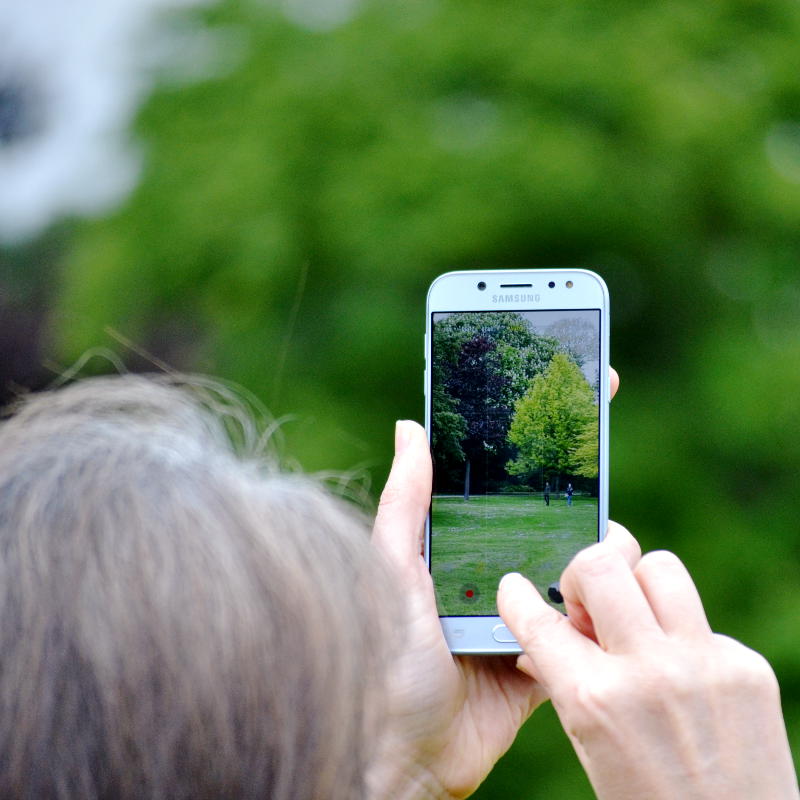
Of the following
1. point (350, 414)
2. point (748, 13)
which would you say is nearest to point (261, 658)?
point (350, 414)

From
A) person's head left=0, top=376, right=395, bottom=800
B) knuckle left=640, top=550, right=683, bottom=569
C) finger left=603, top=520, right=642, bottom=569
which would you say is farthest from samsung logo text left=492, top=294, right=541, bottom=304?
person's head left=0, top=376, right=395, bottom=800

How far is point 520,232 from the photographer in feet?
5.59

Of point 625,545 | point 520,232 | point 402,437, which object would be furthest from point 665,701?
point 520,232

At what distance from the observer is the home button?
104cm

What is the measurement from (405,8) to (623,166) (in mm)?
524

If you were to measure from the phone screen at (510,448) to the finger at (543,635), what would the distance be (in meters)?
0.26

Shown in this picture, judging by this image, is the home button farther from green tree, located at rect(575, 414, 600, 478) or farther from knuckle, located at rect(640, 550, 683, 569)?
knuckle, located at rect(640, 550, 683, 569)

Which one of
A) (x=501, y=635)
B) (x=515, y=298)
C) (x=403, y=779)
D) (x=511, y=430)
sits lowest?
(x=403, y=779)

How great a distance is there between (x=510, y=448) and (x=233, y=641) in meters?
0.69

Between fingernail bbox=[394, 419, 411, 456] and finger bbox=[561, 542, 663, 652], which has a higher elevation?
fingernail bbox=[394, 419, 411, 456]

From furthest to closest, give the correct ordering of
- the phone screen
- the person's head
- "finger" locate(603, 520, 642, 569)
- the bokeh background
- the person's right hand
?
1. the bokeh background
2. the phone screen
3. "finger" locate(603, 520, 642, 569)
4. the person's right hand
5. the person's head

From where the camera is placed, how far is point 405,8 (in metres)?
1.79

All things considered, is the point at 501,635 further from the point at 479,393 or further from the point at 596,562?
the point at 596,562

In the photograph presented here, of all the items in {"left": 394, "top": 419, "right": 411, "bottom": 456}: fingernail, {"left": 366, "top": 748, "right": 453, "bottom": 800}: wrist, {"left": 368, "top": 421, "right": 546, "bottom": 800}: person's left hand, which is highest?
A: {"left": 394, "top": 419, "right": 411, "bottom": 456}: fingernail
